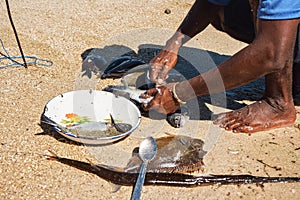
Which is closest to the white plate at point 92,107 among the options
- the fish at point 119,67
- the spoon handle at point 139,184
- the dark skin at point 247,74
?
the dark skin at point 247,74

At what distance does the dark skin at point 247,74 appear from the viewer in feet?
7.80

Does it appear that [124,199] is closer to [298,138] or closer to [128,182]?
[128,182]

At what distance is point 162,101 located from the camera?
2842 millimetres

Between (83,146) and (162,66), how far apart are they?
0.97m

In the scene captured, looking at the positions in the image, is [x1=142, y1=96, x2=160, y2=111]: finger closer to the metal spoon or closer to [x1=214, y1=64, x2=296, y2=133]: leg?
the metal spoon

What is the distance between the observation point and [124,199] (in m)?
2.35

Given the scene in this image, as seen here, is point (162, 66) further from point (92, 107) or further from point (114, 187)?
point (114, 187)

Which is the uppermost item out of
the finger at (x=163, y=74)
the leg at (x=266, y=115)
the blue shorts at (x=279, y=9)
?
the blue shorts at (x=279, y=9)

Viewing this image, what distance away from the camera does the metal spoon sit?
88.7 inches

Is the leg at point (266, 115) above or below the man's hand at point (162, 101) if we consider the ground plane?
below

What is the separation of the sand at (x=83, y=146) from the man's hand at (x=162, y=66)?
35 cm

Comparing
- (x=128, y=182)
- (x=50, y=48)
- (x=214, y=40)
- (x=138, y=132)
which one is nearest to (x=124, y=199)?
(x=128, y=182)

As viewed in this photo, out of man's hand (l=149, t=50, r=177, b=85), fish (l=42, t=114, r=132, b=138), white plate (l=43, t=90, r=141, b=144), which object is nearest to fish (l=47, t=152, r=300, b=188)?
fish (l=42, t=114, r=132, b=138)

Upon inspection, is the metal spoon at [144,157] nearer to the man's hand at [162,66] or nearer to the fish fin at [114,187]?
the fish fin at [114,187]
